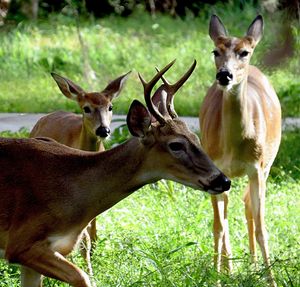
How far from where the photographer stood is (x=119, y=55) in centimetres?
1909

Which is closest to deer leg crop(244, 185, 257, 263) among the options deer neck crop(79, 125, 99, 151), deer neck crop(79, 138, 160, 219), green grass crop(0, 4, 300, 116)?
deer neck crop(79, 125, 99, 151)

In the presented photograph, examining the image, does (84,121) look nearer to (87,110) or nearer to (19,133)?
(87,110)

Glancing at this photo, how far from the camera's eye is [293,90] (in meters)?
15.7

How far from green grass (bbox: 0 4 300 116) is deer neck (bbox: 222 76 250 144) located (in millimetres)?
5588

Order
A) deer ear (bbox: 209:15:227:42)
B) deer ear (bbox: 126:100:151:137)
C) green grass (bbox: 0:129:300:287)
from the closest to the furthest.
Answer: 1. deer ear (bbox: 126:100:151:137)
2. green grass (bbox: 0:129:300:287)
3. deer ear (bbox: 209:15:227:42)

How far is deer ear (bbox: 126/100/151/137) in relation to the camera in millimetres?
6977

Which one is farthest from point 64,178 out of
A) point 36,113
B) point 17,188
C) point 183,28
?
point 183,28

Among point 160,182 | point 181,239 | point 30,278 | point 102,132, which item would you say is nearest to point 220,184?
point 30,278

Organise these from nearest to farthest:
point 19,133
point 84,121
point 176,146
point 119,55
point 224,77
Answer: point 176,146
point 224,77
point 84,121
point 19,133
point 119,55

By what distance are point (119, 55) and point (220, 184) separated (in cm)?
1241

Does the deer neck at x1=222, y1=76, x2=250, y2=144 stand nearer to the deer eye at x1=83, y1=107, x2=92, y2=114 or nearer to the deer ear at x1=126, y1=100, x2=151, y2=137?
the deer eye at x1=83, y1=107, x2=92, y2=114

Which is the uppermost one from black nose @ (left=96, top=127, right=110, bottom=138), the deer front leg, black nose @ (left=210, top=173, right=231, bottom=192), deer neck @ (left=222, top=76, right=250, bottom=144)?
black nose @ (left=96, top=127, right=110, bottom=138)

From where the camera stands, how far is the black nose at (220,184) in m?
6.79

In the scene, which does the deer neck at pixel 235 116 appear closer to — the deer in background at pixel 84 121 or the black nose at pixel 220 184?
the deer in background at pixel 84 121
